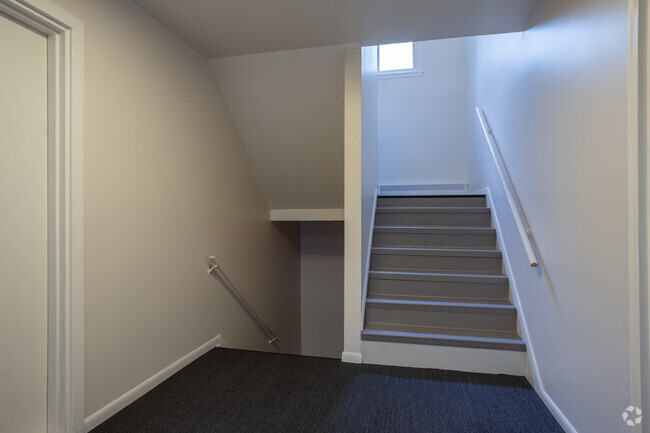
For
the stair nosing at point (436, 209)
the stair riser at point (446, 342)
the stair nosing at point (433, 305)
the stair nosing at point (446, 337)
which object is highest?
the stair nosing at point (436, 209)

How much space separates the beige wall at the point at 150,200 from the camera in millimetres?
1865

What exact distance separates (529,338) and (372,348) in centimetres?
106

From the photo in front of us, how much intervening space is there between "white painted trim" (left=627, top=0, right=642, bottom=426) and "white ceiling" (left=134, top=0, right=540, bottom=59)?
1.14 meters

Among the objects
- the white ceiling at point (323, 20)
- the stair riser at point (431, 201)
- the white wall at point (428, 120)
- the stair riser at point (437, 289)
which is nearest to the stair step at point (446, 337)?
the stair riser at point (437, 289)

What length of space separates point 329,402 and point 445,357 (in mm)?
971

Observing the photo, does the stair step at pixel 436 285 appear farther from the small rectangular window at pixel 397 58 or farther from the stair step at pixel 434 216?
the small rectangular window at pixel 397 58

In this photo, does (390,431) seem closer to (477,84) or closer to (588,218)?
(588,218)

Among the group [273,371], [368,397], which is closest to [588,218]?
[368,397]

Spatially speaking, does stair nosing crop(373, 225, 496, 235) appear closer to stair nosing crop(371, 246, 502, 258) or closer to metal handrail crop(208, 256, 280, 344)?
stair nosing crop(371, 246, 502, 258)

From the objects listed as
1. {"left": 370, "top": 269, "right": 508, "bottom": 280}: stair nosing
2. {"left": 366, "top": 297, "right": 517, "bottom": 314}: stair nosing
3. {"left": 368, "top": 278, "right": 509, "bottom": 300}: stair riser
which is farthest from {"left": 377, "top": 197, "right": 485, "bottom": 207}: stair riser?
{"left": 366, "top": 297, "right": 517, "bottom": 314}: stair nosing

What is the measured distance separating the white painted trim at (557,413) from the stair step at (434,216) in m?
1.95

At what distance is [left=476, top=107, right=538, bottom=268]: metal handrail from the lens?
2.25 meters

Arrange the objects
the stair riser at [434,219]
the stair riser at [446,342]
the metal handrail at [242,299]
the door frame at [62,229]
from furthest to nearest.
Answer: the stair riser at [434,219], the metal handrail at [242,299], the stair riser at [446,342], the door frame at [62,229]

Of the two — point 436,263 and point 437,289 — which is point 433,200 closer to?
point 436,263
